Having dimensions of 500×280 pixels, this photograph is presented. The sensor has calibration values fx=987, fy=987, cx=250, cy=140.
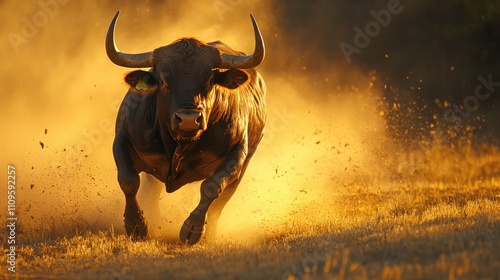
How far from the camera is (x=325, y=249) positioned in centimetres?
902

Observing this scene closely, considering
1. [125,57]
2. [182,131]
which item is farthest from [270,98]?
[182,131]

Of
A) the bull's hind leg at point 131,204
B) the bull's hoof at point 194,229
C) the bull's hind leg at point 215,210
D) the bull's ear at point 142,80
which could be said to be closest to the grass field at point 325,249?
the bull's hoof at point 194,229

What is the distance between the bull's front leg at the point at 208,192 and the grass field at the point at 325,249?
15 cm

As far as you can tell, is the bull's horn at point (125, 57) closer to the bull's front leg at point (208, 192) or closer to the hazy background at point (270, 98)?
the hazy background at point (270, 98)

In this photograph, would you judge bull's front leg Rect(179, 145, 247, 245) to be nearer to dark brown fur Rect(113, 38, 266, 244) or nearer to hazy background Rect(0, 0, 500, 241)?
dark brown fur Rect(113, 38, 266, 244)

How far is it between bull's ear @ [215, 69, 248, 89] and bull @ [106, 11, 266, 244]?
0.03 feet

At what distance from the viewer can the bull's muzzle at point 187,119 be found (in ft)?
33.4

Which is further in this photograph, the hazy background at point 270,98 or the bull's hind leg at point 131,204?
the hazy background at point 270,98

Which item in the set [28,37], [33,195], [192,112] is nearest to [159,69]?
[192,112]

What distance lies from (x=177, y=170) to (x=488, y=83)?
17651 mm

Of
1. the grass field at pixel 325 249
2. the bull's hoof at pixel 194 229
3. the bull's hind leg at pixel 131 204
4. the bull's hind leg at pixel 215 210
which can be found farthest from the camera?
the bull's hind leg at pixel 215 210

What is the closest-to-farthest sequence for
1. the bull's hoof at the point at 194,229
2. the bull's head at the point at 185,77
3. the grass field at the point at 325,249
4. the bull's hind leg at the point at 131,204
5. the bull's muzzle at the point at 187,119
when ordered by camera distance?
the grass field at the point at 325,249, the bull's muzzle at the point at 187,119, the bull's head at the point at 185,77, the bull's hoof at the point at 194,229, the bull's hind leg at the point at 131,204

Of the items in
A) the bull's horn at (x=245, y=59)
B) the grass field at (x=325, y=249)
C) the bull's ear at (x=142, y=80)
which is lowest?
the grass field at (x=325, y=249)

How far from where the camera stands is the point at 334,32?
3456 centimetres
